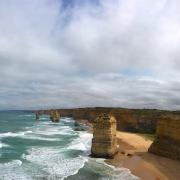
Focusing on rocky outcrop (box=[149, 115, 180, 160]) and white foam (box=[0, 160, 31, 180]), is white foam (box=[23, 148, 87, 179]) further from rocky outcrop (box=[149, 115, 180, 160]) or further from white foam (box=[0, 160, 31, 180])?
rocky outcrop (box=[149, 115, 180, 160])

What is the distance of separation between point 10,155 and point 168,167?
16.5m

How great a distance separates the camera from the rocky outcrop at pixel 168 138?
99.8ft

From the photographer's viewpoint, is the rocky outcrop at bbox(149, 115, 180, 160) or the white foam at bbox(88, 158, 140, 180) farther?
the rocky outcrop at bbox(149, 115, 180, 160)

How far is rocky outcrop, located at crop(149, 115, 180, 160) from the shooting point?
30406 millimetres

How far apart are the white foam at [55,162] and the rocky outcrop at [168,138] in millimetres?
8002

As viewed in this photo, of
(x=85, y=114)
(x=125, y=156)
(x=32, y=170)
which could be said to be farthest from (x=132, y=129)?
(x=85, y=114)

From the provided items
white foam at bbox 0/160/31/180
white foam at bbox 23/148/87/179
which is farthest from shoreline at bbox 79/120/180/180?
white foam at bbox 0/160/31/180

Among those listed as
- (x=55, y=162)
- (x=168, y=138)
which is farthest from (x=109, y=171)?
(x=168, y=138)

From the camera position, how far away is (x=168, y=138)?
31812mm

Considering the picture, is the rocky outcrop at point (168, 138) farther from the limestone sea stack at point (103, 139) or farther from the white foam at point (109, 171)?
the white foam at point (109, 171)

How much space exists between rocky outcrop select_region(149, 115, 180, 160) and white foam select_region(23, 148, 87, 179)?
8.00m

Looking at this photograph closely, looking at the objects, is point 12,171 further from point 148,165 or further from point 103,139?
point 148,165

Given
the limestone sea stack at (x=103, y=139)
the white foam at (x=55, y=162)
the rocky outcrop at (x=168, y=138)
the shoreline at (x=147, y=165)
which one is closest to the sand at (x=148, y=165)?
the shoreline at (x=147, y=165)

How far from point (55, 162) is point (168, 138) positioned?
37.7ft
